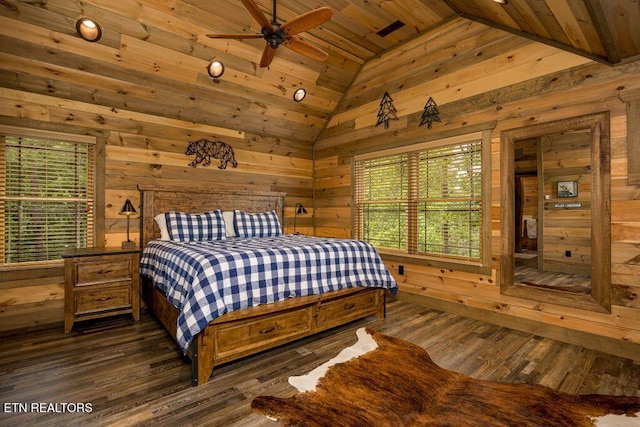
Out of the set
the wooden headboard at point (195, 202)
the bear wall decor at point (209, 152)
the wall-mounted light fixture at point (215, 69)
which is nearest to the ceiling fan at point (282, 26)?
the wall-mounted light fixture at point (215, 69)

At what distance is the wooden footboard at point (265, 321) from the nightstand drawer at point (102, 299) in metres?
0.23

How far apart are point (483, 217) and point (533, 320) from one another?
111 cm

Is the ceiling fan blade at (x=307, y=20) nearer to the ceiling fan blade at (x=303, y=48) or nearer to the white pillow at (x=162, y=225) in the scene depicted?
the ceiling fan blade at (x=303, y=48)

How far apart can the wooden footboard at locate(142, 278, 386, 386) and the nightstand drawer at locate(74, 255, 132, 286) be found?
0.96ft

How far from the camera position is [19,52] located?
9.59 feet

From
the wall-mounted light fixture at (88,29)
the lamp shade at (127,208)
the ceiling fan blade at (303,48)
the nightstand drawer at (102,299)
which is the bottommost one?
the nightstand drawer at (102,299)

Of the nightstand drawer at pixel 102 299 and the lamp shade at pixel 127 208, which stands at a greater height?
the lamp shade at pixel 127 208

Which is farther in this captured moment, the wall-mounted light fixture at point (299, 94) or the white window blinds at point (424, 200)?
the wall-mounted light fixture at point (299, 94)

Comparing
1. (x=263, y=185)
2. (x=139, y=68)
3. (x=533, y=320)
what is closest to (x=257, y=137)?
(x=263, y=185)

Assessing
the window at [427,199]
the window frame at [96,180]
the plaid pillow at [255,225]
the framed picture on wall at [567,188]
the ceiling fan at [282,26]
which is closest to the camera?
the ceiling fan at [282,26]

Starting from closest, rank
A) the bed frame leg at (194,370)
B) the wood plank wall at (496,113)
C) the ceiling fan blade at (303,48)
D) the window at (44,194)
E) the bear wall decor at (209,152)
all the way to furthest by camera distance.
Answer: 1. the bed frame leg at (194,370)
2. the wood plank wall at (496,113)
3. the ceiling fan blade at (303,48)
4. the window at (44,194)
5. the bear wall decor at (209,152)

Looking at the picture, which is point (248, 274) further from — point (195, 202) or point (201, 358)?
point (195, 202)

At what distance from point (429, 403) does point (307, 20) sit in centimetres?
279

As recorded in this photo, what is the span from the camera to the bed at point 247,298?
2.18m
